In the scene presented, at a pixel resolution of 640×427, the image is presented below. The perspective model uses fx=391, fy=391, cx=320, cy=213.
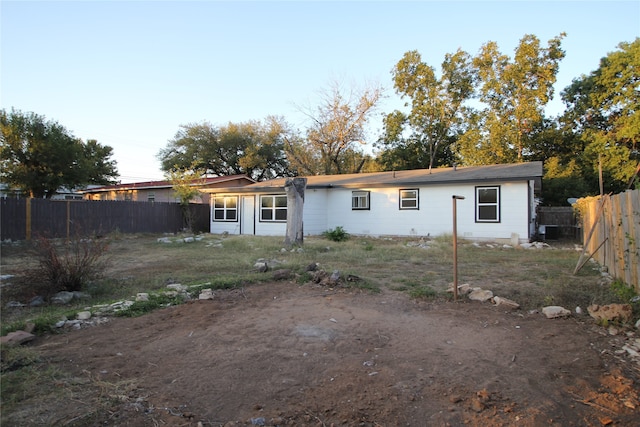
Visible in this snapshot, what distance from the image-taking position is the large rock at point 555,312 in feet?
16.1

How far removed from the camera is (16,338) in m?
3.88

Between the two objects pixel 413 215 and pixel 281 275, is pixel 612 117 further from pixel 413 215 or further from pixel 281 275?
pixel 281 275

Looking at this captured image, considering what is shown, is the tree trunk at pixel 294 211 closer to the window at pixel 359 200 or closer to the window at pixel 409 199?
the window at pixel 359 200

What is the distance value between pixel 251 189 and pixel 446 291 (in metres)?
14.4

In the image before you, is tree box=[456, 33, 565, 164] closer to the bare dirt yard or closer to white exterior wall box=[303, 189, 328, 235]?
white exterior wall box=[303, 189, 328, 235]

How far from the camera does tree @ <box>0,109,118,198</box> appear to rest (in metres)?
21.6

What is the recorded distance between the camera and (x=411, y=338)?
4133 mm

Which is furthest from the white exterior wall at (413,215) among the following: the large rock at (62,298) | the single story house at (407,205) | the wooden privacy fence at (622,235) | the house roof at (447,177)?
the large rock at (62,298)

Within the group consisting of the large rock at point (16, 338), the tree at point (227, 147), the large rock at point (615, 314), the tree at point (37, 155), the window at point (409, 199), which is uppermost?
the tree at point (227, 147)

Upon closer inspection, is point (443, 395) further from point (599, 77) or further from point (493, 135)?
point (599, 77)

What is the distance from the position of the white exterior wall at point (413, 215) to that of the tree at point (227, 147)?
17.1 m

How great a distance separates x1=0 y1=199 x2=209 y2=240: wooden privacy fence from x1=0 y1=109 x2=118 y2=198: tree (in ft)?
25.3

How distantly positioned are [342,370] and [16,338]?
3.25 metres

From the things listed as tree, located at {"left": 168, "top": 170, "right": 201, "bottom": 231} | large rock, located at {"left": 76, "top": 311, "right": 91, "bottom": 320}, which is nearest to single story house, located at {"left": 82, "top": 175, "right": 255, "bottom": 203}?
tree, located at {"left": 168, "top": 170, "right": 201, "bottom": 231}
